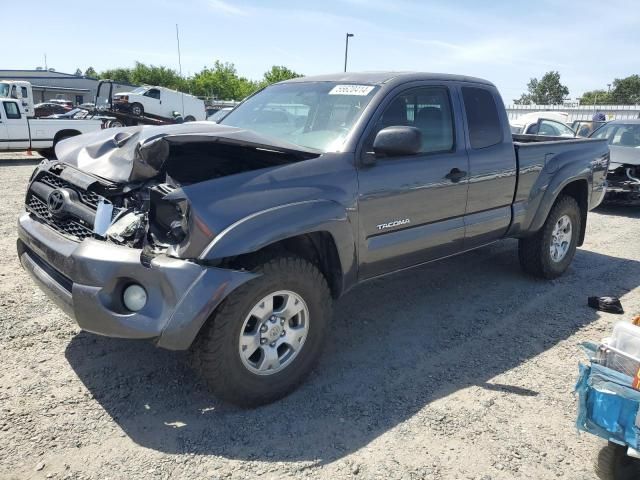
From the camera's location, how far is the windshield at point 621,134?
1011 centimetres

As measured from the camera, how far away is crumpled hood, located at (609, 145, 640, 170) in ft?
30.8

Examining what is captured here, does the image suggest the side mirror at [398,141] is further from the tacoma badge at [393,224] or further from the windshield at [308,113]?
the tacoma badge at [393,224]

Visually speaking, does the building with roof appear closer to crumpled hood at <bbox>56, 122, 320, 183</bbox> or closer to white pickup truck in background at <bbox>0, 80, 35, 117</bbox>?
white pickup truck in background at <bbox>0, 80, 35, 117</bbox>

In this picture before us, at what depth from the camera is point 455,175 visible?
13.4ft

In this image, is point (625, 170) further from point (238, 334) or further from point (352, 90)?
point (238, 334)

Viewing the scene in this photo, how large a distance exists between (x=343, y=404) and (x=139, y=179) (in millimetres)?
1791

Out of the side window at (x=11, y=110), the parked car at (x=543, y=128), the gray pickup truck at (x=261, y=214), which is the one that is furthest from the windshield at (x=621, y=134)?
the side window at (x=11, y=110)

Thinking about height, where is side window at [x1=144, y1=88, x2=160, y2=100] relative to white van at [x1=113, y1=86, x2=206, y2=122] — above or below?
above

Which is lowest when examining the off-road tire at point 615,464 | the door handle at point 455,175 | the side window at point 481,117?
the off-road tire at point 615,464

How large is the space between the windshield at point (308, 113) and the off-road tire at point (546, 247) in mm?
2646

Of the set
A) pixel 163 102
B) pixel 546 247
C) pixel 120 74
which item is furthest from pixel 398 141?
pixel 120 74

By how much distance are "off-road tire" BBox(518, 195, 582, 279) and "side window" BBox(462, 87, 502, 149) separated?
124cm

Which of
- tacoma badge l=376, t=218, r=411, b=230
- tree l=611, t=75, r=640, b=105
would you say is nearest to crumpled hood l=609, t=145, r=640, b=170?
tacoma badge l=376, t=218, r=411, b=230

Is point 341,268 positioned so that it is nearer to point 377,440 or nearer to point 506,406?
point 377,440
